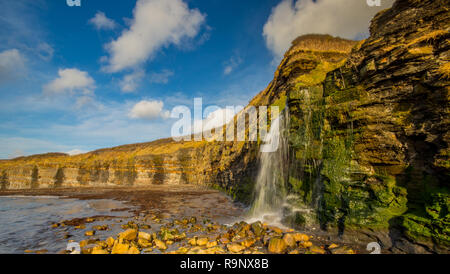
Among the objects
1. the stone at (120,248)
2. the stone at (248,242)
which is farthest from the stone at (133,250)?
the stone at (248,242)

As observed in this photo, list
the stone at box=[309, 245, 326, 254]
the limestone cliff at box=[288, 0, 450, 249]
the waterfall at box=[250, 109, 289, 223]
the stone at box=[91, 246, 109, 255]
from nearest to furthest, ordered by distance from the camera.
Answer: the limestone cliff at box=[288, 0, 450, 249]
the stone at box=[309, 245, 326, 254]
the stone at box=[91, 246, 109, 255]
the waterfall at box=[250, 109, 289, 223]

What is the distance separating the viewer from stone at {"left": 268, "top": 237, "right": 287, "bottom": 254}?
6532mm

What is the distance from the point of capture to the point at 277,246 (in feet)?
21.8

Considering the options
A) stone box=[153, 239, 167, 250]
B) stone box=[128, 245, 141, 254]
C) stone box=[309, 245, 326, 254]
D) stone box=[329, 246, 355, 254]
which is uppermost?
stone box=[329, 246, 355, 254]

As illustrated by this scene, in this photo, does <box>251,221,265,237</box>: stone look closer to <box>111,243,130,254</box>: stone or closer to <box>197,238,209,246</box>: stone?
<box>197,238,209,246</box>: stone

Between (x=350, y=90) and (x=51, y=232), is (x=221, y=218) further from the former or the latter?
(x=350, y=90)

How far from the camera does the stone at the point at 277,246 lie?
6532 millimetres

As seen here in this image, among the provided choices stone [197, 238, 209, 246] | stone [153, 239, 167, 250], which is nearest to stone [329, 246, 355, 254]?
stone [197, 238, 209, 246]

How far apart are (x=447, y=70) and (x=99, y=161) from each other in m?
A: 73.1

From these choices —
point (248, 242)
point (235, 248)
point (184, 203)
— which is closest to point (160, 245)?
point (235, 248)

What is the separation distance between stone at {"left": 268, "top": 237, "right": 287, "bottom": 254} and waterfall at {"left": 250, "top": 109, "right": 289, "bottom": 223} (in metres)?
3.85

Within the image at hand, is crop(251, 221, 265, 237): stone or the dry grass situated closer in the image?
crop(251, 221, 265, 237): stone

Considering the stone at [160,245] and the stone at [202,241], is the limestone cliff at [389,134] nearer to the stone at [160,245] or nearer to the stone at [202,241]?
the stone at [202,241]

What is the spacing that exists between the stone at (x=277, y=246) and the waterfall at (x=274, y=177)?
3.85 m
